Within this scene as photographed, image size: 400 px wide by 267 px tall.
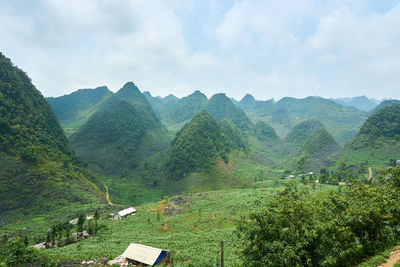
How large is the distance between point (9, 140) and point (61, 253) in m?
74.1

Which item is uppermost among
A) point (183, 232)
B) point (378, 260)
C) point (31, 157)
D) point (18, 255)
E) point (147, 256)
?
point (31, 157)

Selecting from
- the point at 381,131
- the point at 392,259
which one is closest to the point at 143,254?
the point at 392,259

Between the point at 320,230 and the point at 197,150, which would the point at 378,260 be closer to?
the point at 320,230

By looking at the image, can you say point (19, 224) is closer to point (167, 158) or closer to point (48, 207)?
point (48, 207)

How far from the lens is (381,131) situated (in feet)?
470

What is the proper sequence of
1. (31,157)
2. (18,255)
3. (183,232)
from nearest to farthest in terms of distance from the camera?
(18,255) → (183,232) → (31,157)

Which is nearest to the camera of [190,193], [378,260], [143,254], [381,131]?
[378,260]

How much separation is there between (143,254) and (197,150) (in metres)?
114

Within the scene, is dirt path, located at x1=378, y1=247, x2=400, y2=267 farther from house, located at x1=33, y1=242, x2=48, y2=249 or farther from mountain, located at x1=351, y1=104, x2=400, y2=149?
mountain, located at x1=351, y1=104, x2=400, y2=149

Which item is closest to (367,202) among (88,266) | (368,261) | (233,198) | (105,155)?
(368,261)

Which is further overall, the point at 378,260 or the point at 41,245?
the point at 41,245

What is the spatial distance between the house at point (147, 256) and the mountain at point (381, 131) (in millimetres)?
159537

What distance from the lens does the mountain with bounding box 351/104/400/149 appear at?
136m

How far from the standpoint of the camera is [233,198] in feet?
255
